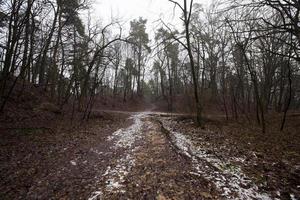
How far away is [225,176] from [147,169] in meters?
1.93

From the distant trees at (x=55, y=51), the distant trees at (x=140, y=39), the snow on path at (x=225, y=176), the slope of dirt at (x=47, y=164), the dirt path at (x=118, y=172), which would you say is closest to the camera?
the snow on path at (x=225, y=176)

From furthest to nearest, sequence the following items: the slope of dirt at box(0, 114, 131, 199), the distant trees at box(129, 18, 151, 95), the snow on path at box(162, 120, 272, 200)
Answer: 1. the distant trees at box(129, 18, 151, 95)
2. the slope of dirt at box(0, 114, 131, 199)
3. the snow on path at box(162, 120, 272, 200)

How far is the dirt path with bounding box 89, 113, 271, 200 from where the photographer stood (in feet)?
11.6

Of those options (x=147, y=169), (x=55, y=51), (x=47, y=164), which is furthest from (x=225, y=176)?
(x=55, y=51)

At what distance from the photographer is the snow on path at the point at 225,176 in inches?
137

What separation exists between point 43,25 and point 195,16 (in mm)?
15487

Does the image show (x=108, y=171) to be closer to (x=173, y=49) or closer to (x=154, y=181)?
(x=154, y=181)

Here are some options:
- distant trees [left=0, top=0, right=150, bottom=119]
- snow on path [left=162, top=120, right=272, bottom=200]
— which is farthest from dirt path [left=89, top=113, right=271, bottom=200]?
distant trees [left=0, top=0, right=150, bottom=119]

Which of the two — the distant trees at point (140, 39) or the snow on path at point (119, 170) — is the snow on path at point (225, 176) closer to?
the snow on path at point (119, 170)

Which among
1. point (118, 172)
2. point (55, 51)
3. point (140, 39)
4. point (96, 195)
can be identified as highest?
point (140, 39)

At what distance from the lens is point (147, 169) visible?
15.6 ft

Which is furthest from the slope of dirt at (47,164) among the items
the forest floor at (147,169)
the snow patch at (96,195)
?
the snow patch at (96,195)

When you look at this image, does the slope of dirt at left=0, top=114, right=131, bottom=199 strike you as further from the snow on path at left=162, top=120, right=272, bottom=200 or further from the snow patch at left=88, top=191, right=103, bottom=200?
the snow on path at left=162, top=120, right=272, bottom=200

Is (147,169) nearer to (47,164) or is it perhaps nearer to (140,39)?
(47,164)
